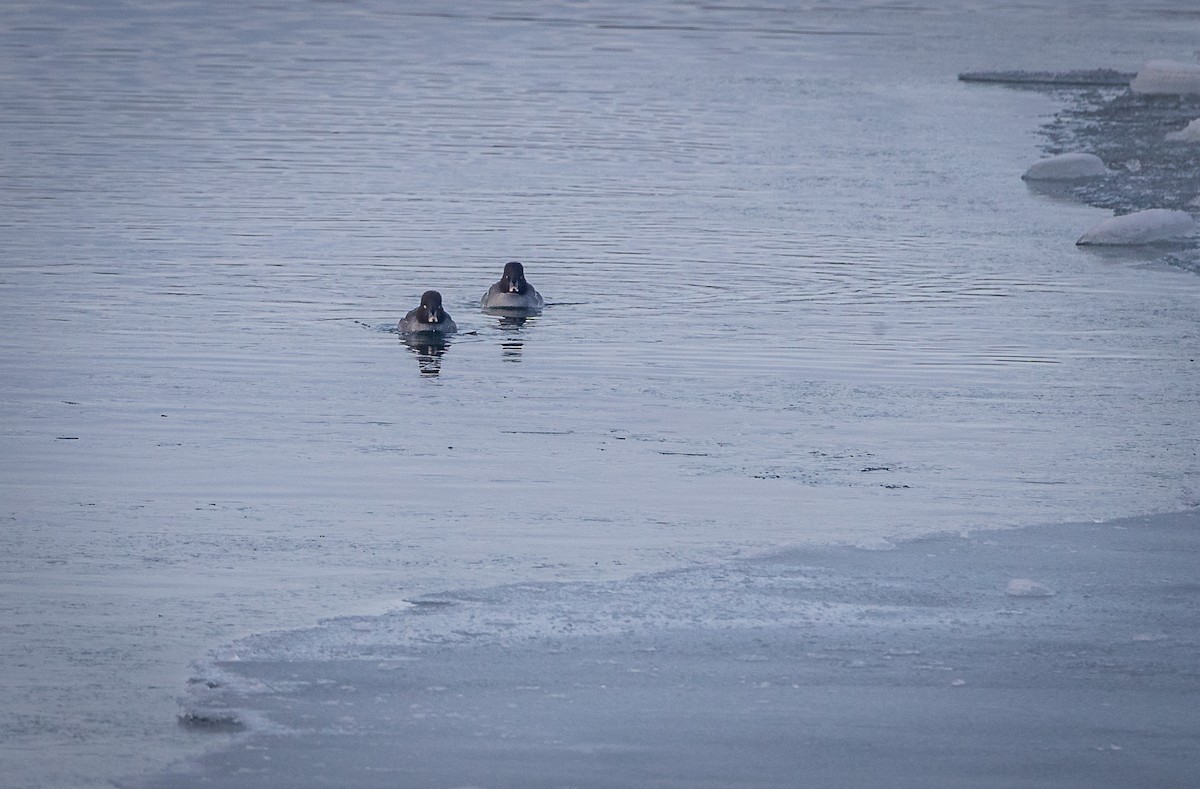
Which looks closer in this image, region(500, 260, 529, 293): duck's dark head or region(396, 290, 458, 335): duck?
region(396, 290, 458, 335): duck

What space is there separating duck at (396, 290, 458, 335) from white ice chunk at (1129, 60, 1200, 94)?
1983 centimetres

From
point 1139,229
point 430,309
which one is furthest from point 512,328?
point 1139,229

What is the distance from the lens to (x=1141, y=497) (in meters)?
9.09

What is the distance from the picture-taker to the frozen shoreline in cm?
601

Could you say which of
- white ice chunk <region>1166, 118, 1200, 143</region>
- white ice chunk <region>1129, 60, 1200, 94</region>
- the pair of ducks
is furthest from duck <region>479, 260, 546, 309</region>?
white ice chunk <region>1129, 60, 1200, 94</region>

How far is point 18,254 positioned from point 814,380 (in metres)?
7.84

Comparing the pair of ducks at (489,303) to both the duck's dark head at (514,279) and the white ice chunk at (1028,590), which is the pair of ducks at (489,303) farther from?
the white ice chunk at (1028,590)

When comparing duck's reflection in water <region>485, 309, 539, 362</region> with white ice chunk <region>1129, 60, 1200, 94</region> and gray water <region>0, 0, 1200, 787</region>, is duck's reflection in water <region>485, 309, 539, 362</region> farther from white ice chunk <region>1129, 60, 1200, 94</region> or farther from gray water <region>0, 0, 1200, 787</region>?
white ice chunk <region>1129, 60, 1200, 94</region>

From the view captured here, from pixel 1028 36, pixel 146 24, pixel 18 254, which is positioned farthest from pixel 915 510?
pixel 146 24

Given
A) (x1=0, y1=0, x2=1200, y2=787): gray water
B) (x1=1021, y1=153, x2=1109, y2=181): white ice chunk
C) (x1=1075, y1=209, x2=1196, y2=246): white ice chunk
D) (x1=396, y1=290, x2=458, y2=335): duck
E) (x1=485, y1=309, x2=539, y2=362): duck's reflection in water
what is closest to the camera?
(x1=0, y1=0, x2=1200, y2=787): gray water

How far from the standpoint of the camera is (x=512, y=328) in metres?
14.3

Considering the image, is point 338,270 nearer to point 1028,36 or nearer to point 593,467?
point 593,467

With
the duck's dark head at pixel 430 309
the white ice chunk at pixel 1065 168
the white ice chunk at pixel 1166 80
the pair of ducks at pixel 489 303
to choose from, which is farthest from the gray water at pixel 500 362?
the white ice chunk at pixel 1166 80

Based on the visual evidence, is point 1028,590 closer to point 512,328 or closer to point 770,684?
point 770,684
